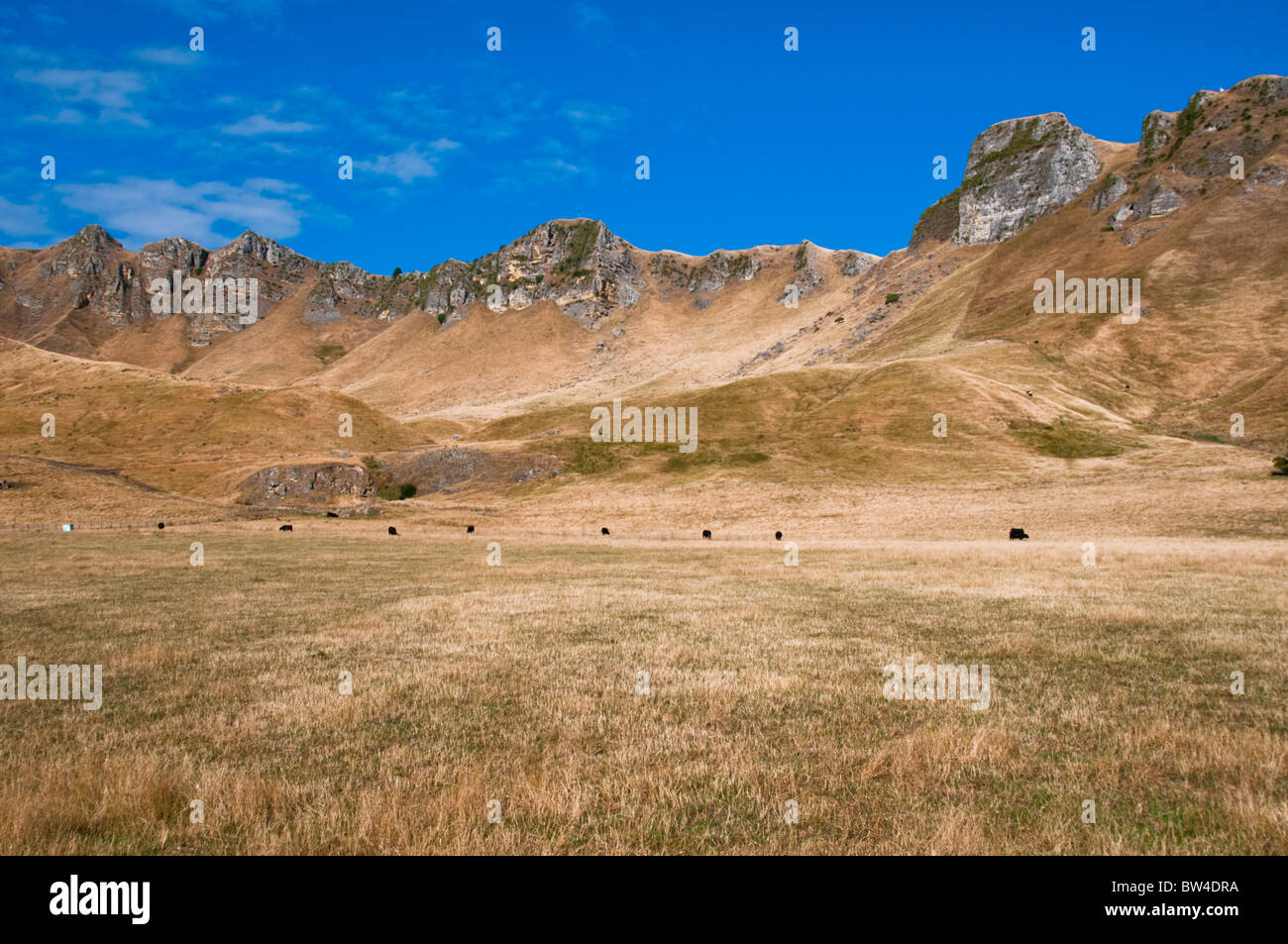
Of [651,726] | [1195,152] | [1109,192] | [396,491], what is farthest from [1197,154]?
[651,726]

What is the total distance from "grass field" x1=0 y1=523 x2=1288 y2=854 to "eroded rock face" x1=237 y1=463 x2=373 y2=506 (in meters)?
73.1

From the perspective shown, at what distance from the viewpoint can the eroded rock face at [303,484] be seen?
90.3 meters

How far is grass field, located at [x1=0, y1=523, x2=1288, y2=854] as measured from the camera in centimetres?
621

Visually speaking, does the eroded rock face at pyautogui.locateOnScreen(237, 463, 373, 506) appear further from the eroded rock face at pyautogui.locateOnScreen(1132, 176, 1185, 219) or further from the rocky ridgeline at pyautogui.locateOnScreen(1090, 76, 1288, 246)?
the eroded rock face at pyautogui.locateOnScreen(1132, 176, 1185, 219)

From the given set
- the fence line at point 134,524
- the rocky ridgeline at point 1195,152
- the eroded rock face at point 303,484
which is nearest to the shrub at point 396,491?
the eroded rock face at point 303,484

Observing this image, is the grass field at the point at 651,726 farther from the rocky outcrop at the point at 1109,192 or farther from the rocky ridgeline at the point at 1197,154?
the rocky outcrop at the point at 1109,192

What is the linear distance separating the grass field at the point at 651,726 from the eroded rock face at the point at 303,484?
73.1m

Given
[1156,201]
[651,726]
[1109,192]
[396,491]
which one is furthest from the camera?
[1109,192]

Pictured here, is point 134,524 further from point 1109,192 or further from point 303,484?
point 1109,192

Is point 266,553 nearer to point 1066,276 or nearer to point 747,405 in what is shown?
point 747,405

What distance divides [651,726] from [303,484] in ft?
318

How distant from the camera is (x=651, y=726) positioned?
30.9 feet

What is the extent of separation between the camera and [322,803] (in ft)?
22.1
